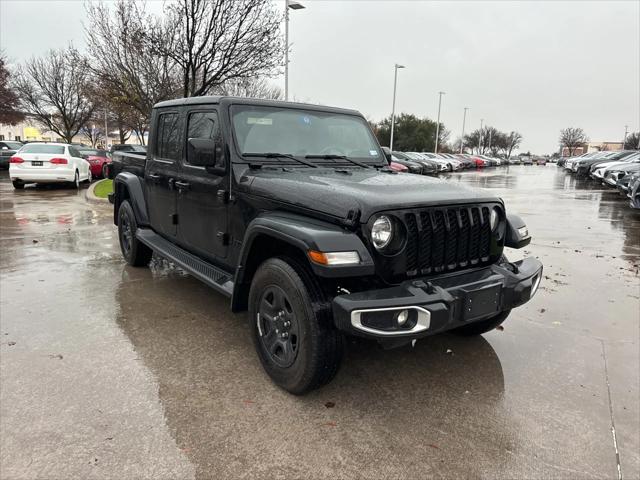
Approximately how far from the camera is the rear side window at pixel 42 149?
1477cm

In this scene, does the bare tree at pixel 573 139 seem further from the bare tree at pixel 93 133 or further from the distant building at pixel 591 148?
the bare tree at pixel 93 133

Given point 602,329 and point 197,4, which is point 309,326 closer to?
point 602,329

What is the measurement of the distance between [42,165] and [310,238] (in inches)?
583

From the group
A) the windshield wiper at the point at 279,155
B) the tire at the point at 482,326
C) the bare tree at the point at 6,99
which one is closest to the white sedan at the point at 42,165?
the windshield wiper at the point at 279,155

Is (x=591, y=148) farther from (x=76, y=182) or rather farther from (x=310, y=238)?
(x=310, y=238)

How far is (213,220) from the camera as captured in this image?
12.9ft

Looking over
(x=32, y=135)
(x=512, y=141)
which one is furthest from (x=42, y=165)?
(x=512, y=141)

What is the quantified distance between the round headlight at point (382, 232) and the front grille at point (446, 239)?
0.11 meters

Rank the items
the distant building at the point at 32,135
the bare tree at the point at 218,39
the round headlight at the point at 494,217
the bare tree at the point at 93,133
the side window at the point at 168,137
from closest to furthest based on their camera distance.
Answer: the round headlight at the point at 494,217 → the side window at the point at 168,137 → the bare tree at the point at 218,39 → the bare tree at the point at 93,133 → the distant building at the point at 32,135

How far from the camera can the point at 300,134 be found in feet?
13.3

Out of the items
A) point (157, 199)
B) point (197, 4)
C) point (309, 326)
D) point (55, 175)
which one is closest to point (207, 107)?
point (157, 199)

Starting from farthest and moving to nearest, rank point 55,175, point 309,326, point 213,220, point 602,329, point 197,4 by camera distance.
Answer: point 55,175, point 197,4, point 602,329, point 213,220, point 309,326

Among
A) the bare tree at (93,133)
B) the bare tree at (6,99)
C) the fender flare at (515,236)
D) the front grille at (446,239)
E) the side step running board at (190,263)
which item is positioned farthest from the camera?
the bare tree at (93,133)

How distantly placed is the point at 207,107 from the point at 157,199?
142 centimetres
